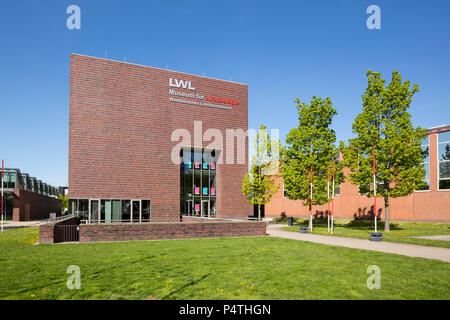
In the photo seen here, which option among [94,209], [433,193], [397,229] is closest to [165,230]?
[94,209]

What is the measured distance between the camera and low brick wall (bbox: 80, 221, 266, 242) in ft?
58.5

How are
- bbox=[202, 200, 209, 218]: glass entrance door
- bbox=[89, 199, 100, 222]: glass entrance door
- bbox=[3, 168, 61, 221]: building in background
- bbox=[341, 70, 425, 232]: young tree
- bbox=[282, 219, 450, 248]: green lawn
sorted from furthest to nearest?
1. bbox=[3, 168, 61, 221]: building in background
2. bbox=[202, 200, 209, 218]: glass entrance door
3. bbox=[89, 199, 100, 222]: glass entrance door
4. bbox=[341, 70, 425, 232]: young tree
5. bbox=[282, 219, 450, 248]: green lawn

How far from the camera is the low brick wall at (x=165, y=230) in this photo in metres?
17.8

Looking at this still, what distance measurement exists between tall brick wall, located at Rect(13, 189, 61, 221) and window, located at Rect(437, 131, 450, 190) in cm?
5140

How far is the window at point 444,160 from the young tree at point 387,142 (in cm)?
666

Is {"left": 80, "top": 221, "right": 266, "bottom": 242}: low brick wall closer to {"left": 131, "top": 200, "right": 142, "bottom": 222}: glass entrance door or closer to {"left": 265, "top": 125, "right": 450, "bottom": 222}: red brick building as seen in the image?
{"left": 131, "top": 200, "right": 142, "bottom": 222}: glass entrance door

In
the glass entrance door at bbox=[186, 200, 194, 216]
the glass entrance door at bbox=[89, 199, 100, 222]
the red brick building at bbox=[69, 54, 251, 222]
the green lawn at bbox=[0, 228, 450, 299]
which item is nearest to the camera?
the green lawn at bbox=[0, 228, 450, 299]

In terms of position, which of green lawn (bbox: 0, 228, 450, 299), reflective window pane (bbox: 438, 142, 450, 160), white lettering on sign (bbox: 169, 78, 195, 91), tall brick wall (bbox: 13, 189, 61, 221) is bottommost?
tall brick wall (bbox: 13, 189, 61, 221)

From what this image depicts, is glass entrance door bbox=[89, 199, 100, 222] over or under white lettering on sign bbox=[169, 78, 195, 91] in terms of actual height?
under

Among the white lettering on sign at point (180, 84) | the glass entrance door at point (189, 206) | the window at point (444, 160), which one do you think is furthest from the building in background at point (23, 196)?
the window at point (444, 160)

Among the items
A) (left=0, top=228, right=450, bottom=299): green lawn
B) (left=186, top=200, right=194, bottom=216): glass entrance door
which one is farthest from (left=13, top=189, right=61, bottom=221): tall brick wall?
(left=0, top=228, right=450, bottom=299): green lawn

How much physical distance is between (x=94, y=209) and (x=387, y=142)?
25420mm

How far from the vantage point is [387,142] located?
25938 mm
